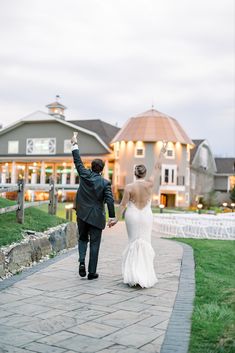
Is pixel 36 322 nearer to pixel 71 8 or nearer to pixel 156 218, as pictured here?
pixel 156 218

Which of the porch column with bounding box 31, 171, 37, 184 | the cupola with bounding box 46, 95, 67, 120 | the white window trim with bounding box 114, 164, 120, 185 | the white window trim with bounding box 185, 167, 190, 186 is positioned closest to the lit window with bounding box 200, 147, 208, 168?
the white window trim with bounding box 185, 167, 190, 186

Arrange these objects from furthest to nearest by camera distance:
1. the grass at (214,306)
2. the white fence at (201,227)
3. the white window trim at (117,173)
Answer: the white window trim at (117,173)
the white fence at (201,227)
the grass at (214,306)

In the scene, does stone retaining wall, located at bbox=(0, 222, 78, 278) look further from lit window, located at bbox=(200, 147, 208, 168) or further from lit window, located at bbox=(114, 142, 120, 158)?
lit window, located at bbox=(200, 147, 208, 168)

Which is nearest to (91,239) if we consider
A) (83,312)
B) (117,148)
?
(83,312)

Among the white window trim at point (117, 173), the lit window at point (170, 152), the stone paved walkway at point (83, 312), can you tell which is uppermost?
the lit window at point (170, 152)

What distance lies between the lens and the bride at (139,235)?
691 centimetres

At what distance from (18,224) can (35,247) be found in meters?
1.03

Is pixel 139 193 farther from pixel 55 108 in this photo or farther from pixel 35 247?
pixel 55 108

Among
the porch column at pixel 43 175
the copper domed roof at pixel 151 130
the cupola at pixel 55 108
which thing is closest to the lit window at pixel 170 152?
the copper domed roof at pixel 151 130

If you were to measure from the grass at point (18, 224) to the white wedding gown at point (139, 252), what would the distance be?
7.43 feet

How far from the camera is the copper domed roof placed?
39.2m

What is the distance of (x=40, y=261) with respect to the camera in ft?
30.0

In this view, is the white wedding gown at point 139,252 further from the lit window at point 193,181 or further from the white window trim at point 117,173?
the lit window at point 193,181

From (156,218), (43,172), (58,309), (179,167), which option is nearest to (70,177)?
(43,172)
